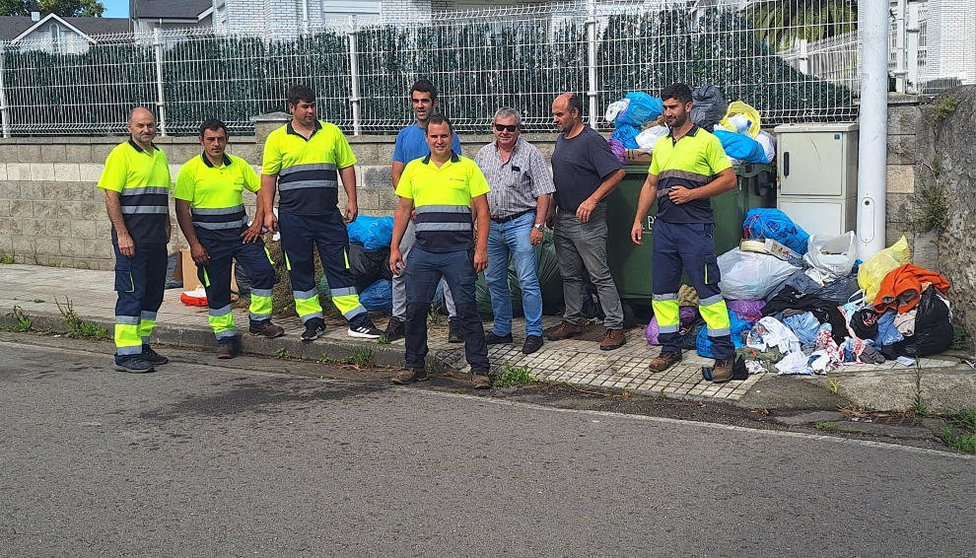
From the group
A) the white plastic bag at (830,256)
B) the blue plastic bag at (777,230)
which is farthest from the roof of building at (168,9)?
the white plastic bag at (830,256)

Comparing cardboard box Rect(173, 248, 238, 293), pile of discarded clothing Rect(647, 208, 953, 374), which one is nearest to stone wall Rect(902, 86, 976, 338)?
pile of discarded clothing Rect(647, 208, 953, 374)

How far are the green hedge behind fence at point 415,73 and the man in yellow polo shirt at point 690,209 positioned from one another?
2.38m

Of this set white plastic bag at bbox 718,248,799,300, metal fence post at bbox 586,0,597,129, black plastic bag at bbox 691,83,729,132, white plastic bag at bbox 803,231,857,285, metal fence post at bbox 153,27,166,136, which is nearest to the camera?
white plastic bag at bbox 718,248,799,300

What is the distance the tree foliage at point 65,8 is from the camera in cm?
5578

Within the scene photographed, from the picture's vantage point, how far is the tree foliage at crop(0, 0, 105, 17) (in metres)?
55.8

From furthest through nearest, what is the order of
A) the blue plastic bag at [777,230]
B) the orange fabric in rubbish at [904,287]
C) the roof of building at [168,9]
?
the roof of building at [168,9]
the blue plastic bag at [777,230]
the orange fabric in rubbish at [904,287]

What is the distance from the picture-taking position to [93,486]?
17.0 ft

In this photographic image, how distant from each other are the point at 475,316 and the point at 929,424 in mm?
2847

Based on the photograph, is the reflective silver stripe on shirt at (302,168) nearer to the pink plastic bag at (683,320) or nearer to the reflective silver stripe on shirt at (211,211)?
the reflective silver stripe on shirt at (211,211)

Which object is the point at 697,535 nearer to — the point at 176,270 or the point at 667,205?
the point at 667,205

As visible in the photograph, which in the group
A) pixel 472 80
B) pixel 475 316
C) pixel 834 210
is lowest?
pixel 475 316

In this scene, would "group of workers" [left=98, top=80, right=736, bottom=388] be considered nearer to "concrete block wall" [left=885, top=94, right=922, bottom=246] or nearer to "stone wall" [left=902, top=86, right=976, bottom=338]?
"stone wall" [left=902, top=86, right=976, bottom=338]

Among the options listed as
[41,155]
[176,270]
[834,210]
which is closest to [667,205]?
[834,210]

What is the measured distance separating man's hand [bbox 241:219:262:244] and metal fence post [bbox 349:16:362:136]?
2.89 metres
